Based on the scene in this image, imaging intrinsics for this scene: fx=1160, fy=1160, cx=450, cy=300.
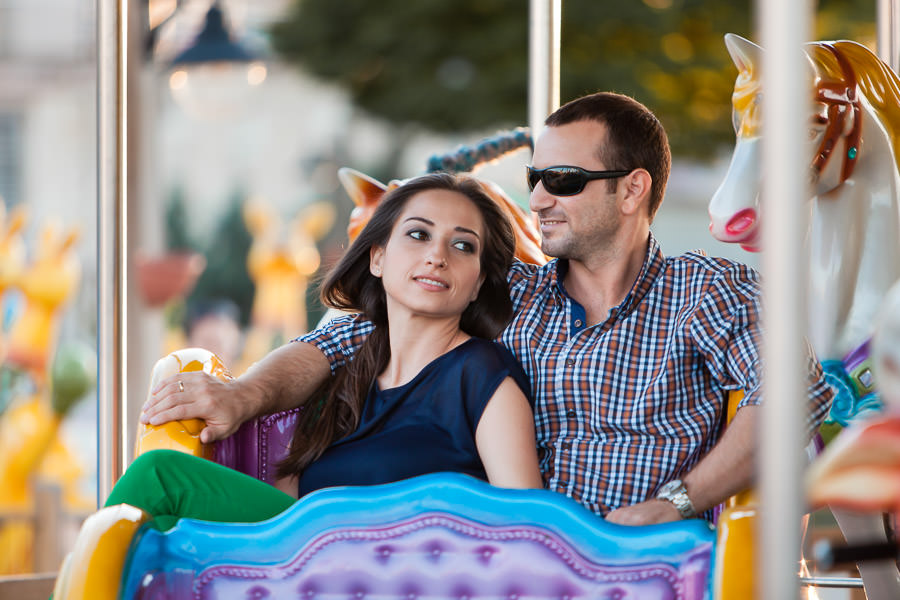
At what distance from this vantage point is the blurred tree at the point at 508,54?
30.2ft

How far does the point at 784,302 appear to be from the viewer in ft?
3.62

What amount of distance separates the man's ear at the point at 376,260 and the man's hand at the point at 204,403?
1.09 ft

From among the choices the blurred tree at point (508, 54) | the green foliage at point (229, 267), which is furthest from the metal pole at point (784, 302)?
the green foliage at point (229, 267)

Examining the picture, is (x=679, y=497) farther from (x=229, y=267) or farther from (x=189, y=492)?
(x=229, y=267)

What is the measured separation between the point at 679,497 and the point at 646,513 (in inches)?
3.1

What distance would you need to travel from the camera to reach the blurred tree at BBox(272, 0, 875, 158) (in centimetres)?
920

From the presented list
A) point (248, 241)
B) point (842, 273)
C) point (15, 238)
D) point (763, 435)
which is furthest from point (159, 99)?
point (763, 435)

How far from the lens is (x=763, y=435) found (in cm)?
111

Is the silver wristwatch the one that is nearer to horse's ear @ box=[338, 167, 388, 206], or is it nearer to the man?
the man

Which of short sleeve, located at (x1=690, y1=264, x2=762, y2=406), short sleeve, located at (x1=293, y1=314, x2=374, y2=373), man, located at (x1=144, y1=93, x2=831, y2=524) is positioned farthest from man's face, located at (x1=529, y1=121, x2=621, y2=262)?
short sleeve, located at (x1=293, y1=314, x2=374, y2=373)

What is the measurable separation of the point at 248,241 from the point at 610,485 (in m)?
10.3

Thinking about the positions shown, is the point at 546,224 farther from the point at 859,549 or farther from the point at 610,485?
the point at 859,549

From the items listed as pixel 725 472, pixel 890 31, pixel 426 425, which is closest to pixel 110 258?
pixel 426 425

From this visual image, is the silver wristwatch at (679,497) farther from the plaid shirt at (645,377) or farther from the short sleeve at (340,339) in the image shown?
the short sleeve at (340,339)
